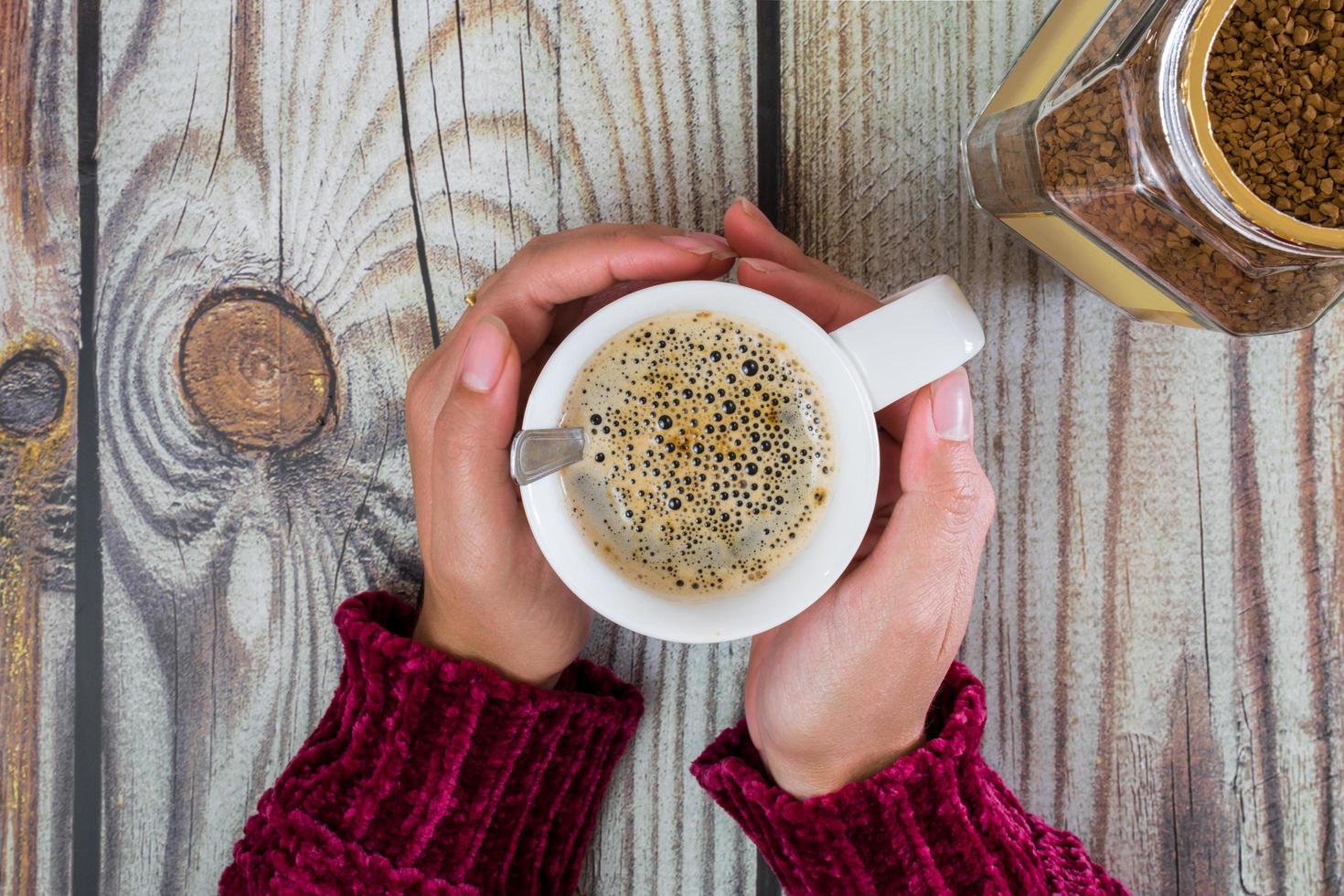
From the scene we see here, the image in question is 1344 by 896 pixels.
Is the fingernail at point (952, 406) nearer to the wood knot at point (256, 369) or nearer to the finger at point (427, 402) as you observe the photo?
the finger at point (427, 402)

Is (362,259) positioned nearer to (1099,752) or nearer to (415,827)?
(415,827)

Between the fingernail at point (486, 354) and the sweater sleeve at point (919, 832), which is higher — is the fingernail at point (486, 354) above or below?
above

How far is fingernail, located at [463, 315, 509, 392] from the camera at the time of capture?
0.54 m

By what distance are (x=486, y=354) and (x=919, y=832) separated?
17.1 inches

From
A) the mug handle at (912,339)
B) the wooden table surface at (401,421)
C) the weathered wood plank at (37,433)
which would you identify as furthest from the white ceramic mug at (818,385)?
the weathered wood plank at (37,433)

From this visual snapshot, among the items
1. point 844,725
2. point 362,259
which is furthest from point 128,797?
point 844,725

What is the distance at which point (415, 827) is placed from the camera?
66cm

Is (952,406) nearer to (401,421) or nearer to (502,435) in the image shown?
(502,435)

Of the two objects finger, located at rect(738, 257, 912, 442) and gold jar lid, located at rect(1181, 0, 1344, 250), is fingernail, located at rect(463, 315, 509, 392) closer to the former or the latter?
finger, located at rect(738, 257, 912, 442)

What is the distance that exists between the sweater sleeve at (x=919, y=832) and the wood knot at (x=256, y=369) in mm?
455

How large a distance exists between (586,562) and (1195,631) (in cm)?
53

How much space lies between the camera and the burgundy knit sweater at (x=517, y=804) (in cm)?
62

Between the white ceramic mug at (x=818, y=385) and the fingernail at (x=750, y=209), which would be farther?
the fingernail at (x=750, y=209)

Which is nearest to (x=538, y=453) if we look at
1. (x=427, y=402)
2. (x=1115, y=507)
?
(x=427, y=402)
